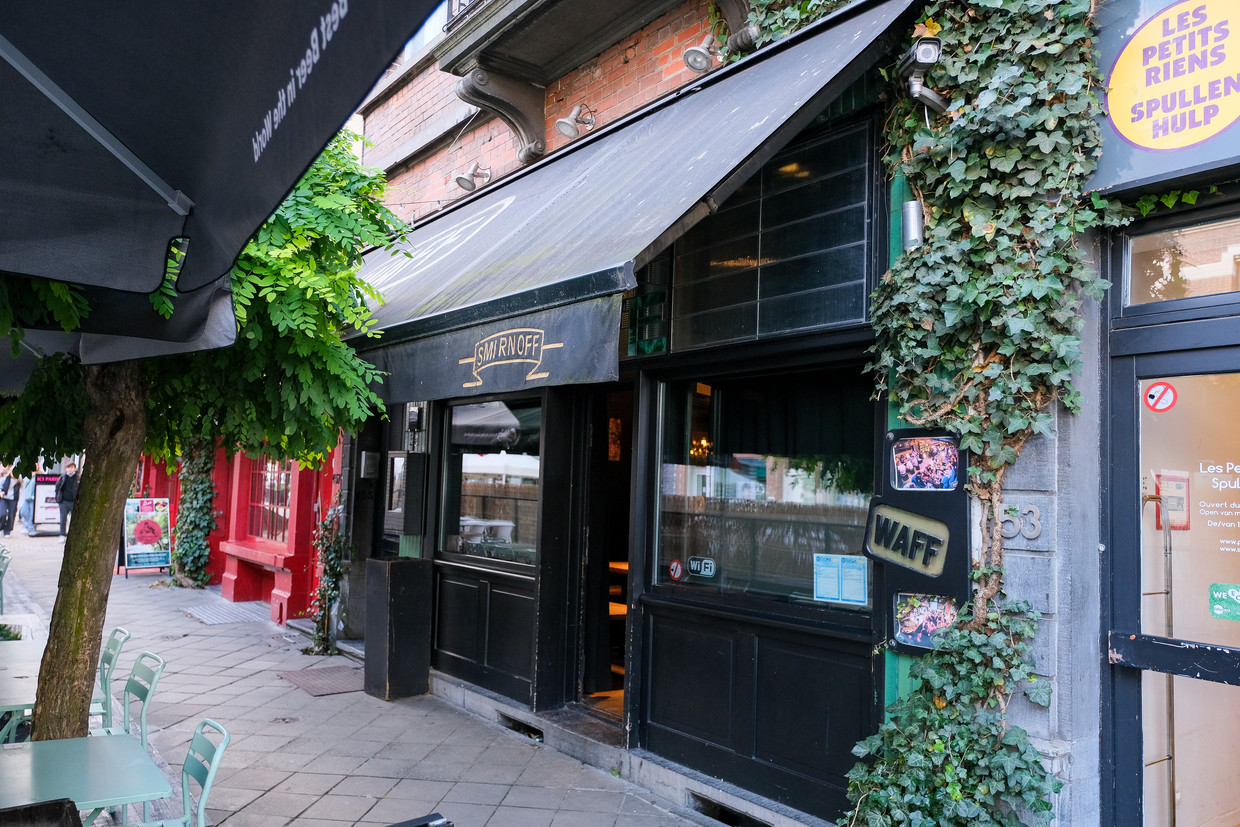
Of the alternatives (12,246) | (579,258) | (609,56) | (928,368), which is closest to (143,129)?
(12,246)

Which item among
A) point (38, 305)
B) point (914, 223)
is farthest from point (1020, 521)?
point (38, 305)

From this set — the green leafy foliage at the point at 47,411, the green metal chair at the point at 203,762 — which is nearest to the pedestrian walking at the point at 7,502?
the green leafy foliage at the point at 47,411

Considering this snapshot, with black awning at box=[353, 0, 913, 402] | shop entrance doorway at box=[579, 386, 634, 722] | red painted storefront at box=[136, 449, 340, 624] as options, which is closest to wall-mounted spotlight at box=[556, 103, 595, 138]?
black awning at box=[353, 0, 913, 402]

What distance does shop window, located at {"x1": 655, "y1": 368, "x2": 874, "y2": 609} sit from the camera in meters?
4.53

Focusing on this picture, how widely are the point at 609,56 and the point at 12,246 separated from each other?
502 cm

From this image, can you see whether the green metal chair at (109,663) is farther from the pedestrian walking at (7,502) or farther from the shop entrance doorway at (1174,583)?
the pedestrian walking at (7,502)

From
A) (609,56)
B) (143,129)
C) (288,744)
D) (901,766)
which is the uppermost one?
(609,56)

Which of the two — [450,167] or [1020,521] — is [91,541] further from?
[450,167]

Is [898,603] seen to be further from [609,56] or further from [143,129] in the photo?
[609,56]

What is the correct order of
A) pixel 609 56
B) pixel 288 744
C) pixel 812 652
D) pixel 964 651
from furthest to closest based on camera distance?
1. pixel 609 56
2. pixel 288 744
3. pixel 812 652
4. pixel 964 651

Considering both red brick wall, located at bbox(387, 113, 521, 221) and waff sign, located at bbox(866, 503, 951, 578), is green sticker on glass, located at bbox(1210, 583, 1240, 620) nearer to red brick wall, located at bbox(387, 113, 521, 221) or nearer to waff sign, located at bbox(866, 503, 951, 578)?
waff sign, located at bbox(866, 503, 951, 578)

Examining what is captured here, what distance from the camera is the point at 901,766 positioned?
3682 mm

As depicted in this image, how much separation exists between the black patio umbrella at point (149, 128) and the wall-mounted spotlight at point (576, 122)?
425 cm

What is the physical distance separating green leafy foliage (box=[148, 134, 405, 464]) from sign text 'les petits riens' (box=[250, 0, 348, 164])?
2.35 metres
